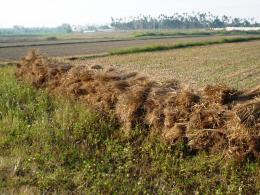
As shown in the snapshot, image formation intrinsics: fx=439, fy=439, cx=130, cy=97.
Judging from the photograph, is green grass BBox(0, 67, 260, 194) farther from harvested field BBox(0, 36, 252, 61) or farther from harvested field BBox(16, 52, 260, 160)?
harvested field BBox(0, 36, 252, 61)

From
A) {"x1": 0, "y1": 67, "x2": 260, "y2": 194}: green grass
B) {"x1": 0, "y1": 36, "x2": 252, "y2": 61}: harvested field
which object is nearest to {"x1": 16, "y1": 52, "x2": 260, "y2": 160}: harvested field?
{"x1": 0, "y1": 67, "x2": 260, "y2": 194}: green grass

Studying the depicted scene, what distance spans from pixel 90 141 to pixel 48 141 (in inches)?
31.5

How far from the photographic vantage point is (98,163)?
718 cm

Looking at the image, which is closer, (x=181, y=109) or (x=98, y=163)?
(x=98, y=163)

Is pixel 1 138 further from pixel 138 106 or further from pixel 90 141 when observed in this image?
pixel 138 106

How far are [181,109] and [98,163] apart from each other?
1.80 m

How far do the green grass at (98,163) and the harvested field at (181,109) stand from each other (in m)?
0.22

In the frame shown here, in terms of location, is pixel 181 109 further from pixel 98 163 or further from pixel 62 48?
pixel 62 48

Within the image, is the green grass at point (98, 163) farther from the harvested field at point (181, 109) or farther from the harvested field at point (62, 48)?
the harvested field at point (62, 48)

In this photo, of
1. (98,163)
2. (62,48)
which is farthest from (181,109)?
(62,48)

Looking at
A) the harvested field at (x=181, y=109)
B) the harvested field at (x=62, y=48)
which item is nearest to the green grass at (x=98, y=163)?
the harvested field at (x=181, y=109)

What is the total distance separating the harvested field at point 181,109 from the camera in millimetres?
6828

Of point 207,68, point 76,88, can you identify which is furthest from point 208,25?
point 76,88

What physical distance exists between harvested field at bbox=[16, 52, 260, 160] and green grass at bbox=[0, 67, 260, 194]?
0.72 ft
